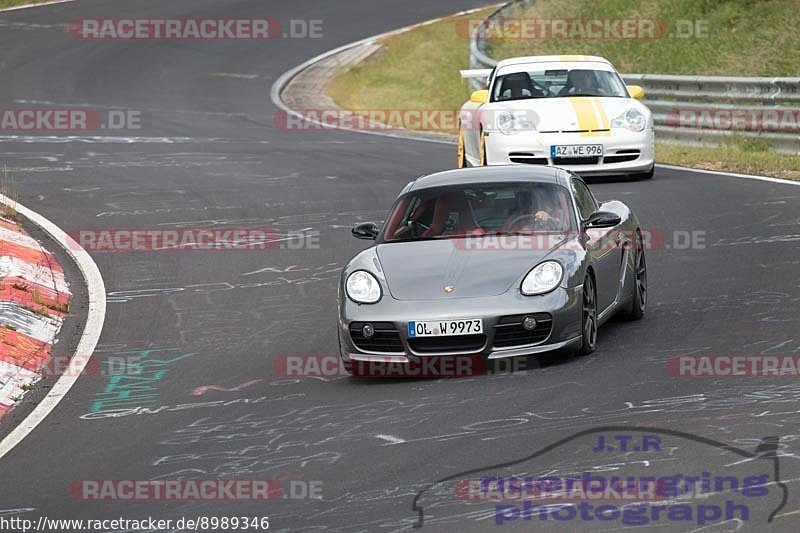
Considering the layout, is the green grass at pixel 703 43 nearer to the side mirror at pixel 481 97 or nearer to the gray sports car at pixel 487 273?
the side mirror at pixel 481 97

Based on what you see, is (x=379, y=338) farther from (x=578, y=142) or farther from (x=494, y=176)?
(x=578, y=142)

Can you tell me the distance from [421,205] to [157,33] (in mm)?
30205

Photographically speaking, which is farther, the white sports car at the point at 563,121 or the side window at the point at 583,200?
the white sports car at the point at 563,121

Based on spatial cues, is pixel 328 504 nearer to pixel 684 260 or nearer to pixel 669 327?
pixel 669 327

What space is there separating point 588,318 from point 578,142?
7758mm

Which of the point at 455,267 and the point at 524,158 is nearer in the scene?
the point at 455,267

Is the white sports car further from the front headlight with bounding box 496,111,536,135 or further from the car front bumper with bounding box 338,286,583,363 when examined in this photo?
the car front bumper with bounding box 338,286,583,363

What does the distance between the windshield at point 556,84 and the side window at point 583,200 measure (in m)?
7.03

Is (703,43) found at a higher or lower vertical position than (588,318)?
higher

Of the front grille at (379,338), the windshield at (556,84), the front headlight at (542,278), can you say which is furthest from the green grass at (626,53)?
the front grille at (379,338)

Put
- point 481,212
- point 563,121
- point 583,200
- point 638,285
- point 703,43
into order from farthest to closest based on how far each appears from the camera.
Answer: point 703,43 → point 563,121 → point 638,285 → point 583,200 → point 481,212

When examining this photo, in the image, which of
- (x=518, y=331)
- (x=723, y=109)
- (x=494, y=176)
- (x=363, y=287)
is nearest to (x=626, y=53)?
(x=723, y=109)

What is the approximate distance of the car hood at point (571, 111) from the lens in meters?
17.2

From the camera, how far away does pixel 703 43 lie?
2877 cm
